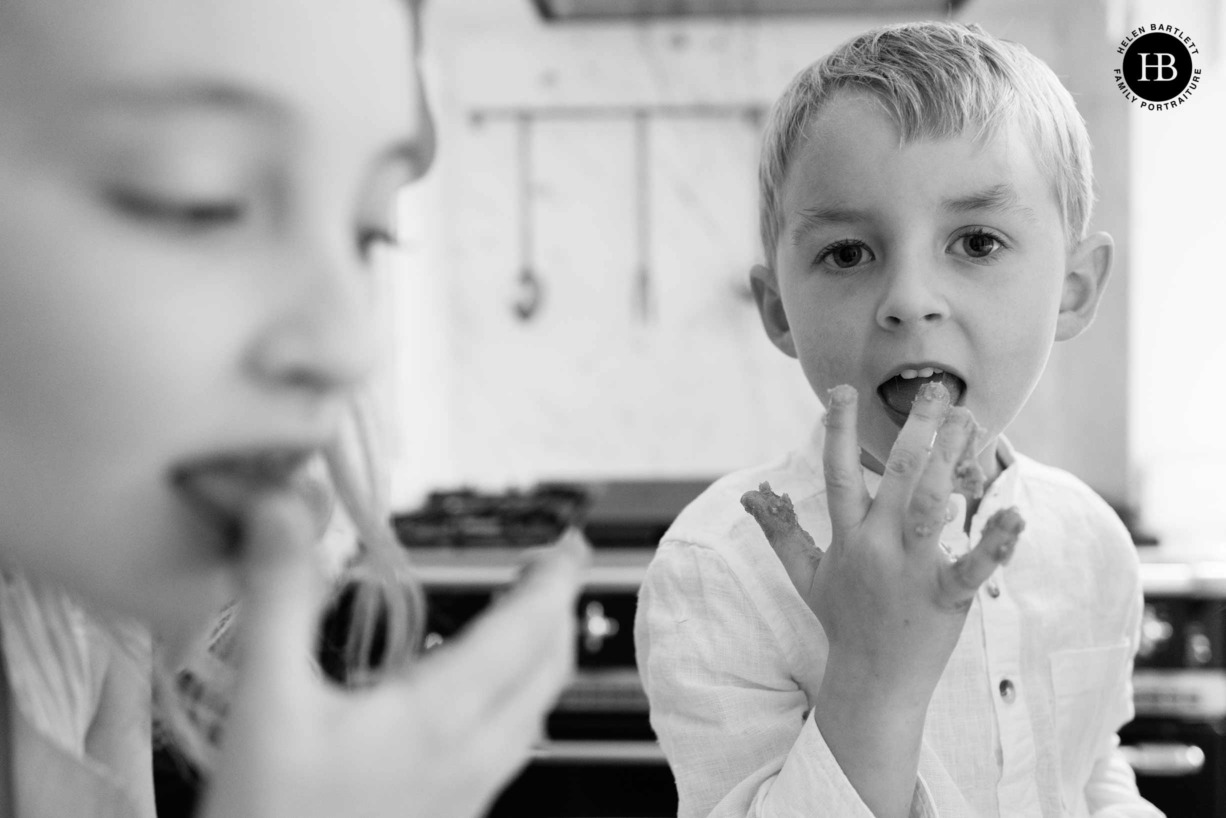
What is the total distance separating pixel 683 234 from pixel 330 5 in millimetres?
2137

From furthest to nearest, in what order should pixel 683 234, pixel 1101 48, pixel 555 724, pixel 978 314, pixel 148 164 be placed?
pixel 683 234
pixel 1101 48
pixel 555 724
pixel 978 314
pixel 148 164

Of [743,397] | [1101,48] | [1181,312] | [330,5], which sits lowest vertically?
[743,397]

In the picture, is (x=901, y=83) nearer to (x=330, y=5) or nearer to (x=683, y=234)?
(x=330, y=5)

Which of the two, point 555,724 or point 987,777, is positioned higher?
point 987,777

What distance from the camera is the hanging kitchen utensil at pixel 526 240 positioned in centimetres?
230

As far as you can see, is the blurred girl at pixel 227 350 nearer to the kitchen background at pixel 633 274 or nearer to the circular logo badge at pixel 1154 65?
the circular logo badge at pixel 1154 65

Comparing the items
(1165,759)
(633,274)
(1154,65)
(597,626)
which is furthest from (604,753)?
(1154,65)

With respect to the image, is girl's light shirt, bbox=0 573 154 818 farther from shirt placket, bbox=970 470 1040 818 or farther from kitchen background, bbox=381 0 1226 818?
kitchen background, bbox=381 0 1226 818

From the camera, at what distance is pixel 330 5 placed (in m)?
0.18

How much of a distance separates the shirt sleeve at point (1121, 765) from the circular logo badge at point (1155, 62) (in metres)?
0.48

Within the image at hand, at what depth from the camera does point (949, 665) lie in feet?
1.97

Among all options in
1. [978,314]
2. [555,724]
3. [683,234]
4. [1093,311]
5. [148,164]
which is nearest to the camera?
[148,164]

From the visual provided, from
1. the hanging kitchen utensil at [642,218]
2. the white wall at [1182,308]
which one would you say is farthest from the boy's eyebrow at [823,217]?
the hanging kitchen utensil at [642,218]

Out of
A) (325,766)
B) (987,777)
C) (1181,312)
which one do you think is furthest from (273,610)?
(1181,312)
